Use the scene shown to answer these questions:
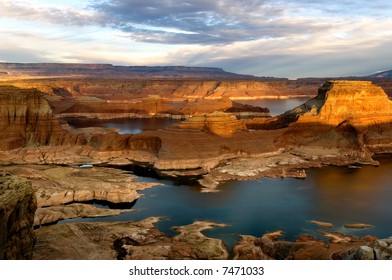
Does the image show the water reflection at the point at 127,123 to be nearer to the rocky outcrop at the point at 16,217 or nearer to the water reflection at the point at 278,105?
the water reflection at the point at 278,105

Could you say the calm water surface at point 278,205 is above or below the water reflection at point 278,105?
below

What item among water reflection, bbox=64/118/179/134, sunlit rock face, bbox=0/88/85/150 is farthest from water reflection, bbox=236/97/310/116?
sunlit rock face, bbox=0/88/85/150

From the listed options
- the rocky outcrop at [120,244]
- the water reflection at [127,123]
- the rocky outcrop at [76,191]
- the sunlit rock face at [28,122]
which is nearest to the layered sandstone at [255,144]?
the sunlit rock face at [28,122]

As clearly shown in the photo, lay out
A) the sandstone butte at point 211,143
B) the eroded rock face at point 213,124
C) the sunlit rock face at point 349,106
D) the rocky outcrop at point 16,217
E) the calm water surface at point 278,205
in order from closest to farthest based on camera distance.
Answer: the rocky outcrop at point 16,217
the calm water surface at point 278,205
the sandstone butte at point 211,143
the eroded rock face at point 213,124
the sunlit rock face at point 349,106

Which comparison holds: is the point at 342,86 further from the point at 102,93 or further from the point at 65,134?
the point at 102,93

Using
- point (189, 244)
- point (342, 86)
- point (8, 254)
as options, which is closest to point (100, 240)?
point (189, 244)

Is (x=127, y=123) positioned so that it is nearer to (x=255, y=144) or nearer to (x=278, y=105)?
(x=255, y=144)

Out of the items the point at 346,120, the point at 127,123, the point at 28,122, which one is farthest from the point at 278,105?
the point at 28,122

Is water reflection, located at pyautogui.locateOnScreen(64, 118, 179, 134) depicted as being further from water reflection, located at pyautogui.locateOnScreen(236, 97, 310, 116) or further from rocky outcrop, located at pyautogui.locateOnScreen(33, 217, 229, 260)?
rocky outcrop, located at pyautogui.locateOnScreen(33, 217, 229, 260)
